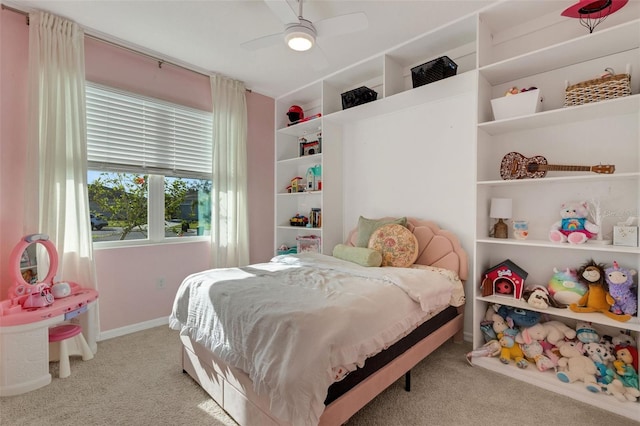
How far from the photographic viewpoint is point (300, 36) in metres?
1.94

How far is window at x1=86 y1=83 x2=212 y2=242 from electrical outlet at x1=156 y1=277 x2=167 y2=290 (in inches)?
17.3

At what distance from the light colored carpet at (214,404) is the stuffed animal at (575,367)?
0.43ft


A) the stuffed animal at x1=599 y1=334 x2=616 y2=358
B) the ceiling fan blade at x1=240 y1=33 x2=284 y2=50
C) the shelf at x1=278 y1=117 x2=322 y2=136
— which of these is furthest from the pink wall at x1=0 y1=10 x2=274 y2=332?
the stuffed animal at x1=599 y1=334 x2=616 y2=358

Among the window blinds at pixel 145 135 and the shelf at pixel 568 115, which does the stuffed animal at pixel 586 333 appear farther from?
the window blinds at pixel 145 135

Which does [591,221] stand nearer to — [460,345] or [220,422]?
[460,345]

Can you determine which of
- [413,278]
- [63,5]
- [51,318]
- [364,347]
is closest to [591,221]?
[413,278]

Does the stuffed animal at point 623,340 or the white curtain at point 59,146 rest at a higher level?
the white curtain at point 59,146

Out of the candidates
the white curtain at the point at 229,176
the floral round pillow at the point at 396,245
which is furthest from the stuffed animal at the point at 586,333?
the white curtain at the point at 229,176

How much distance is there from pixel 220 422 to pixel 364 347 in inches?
37.5

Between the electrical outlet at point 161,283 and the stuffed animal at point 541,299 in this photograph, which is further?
the electrical outlet at point 161,283

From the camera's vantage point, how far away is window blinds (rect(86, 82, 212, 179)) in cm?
274

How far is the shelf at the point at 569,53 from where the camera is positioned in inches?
71.2

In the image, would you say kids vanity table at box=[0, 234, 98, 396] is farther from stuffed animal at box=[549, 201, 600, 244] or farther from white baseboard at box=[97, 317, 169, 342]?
stuffed animal at box=[549, 201, 600, 244]

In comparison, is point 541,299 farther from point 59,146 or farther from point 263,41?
point 59,146
